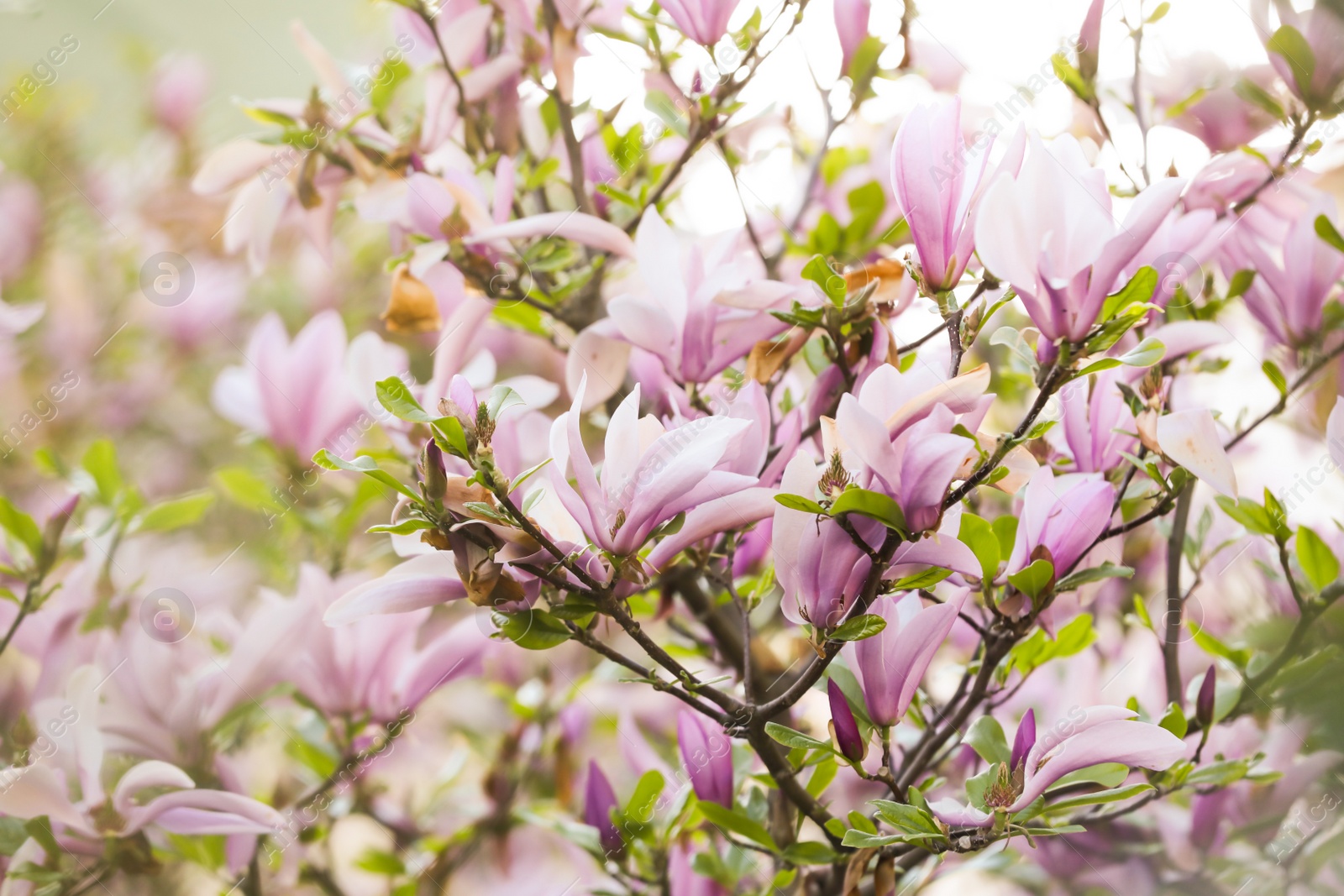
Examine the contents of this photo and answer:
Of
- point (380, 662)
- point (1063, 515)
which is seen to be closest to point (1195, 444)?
point (1063, 515)

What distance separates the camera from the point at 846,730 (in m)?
0.36

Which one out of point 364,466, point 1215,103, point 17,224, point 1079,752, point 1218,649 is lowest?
point 1218,649

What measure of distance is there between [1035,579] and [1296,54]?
1.18 ft

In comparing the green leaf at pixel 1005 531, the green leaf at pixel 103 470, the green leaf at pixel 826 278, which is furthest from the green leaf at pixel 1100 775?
the green leaf at pixel 103 470

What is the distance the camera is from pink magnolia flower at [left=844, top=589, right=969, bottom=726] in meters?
0.36

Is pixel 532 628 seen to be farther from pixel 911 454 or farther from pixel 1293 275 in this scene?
pixel 1293 275

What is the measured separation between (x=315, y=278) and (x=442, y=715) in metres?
0.67

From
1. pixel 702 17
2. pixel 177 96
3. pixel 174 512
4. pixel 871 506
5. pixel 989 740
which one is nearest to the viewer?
pixel 871 506

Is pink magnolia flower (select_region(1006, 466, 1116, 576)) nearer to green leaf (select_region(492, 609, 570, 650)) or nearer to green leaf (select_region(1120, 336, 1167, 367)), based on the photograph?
green leaf (select_region(1120, 336, 1167, 367))

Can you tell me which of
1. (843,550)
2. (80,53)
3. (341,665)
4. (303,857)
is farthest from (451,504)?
(80,53)

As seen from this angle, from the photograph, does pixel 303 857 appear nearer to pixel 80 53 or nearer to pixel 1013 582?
pixel 1013 582

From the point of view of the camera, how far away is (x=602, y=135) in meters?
0.60

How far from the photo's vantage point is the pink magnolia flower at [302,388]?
2.25ft

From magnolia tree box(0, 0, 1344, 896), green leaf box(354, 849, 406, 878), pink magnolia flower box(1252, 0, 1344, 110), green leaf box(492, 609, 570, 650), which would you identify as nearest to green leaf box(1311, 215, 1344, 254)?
magnolia tree box(0, 0, 1344, 896)
